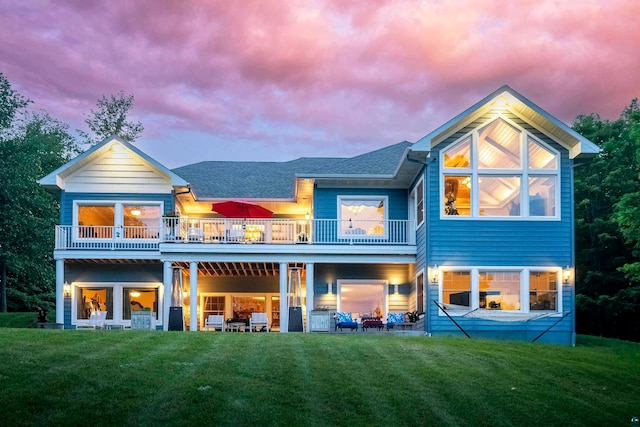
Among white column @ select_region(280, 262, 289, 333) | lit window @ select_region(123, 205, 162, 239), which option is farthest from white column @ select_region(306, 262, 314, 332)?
lit window @ select_region(123, 205, 162, 239)

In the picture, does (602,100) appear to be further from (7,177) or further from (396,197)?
(7,177)

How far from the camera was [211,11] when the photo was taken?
2361 centimetres

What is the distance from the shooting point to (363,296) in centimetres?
2458

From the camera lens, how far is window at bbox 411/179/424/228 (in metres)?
22.0

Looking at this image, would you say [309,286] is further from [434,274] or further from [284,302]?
[434,274]

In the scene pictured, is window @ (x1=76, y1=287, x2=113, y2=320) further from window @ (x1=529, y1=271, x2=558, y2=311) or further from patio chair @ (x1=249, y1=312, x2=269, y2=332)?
window @ (x1=529, y1=271, x2=558, y2=311)

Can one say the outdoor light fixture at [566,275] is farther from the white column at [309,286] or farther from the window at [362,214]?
the white column at [309,286]

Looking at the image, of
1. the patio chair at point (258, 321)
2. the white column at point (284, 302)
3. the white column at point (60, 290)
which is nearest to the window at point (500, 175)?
the white column at point (284, 302)

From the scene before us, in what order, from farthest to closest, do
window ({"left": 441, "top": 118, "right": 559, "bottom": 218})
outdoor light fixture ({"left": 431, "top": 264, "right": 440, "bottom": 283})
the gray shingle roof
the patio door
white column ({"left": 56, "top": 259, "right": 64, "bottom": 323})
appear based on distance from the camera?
the patio door, the gray shingle roof, white column ({"left": 56, "top": 259, "right": 64, "bottom": 323}), window ({"left": 441, "top": 118, "right": 559, "bottom": 218}), outdoor light fixture ({"left": 431, "top": 264, "right": 440, "bottom": 283})

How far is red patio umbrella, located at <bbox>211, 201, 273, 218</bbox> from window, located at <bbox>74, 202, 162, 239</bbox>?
8.52ft

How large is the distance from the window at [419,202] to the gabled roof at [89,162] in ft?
23.9

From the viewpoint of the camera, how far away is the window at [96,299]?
82.3ft

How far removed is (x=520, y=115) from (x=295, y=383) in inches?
469

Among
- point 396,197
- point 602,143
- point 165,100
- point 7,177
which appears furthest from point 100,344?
point 602,143
